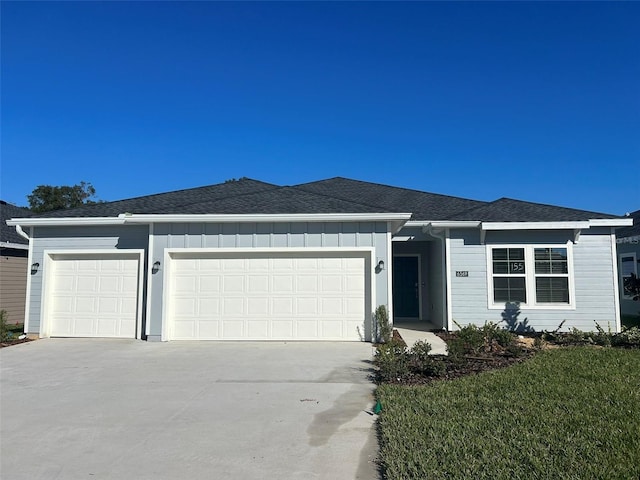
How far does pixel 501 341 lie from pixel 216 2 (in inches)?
406

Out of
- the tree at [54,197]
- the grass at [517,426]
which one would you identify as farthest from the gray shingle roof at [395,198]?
the tree at [54,197]

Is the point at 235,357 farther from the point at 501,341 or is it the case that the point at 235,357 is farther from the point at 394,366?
the point at 501,341

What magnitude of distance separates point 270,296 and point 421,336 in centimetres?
391

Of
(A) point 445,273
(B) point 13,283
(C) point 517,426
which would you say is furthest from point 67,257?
(C) point 517,426

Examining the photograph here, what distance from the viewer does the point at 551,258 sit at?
38.0ft

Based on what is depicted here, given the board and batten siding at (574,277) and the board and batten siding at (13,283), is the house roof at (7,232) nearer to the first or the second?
the board and batten siding at (13,283)

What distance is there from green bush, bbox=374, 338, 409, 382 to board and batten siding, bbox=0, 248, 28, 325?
13429 mm

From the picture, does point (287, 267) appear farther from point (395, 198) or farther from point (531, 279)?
point (395, 198)

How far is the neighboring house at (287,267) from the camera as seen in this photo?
34.3ft

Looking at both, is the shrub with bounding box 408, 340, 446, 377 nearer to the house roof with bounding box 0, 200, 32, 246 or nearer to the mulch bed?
the mulch bed

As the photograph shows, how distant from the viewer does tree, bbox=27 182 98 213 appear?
1492 inches

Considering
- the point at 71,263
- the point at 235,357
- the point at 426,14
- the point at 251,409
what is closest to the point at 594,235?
the point at 426,14

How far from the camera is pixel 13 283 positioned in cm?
1503

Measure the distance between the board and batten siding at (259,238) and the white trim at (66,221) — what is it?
4.44 feet
